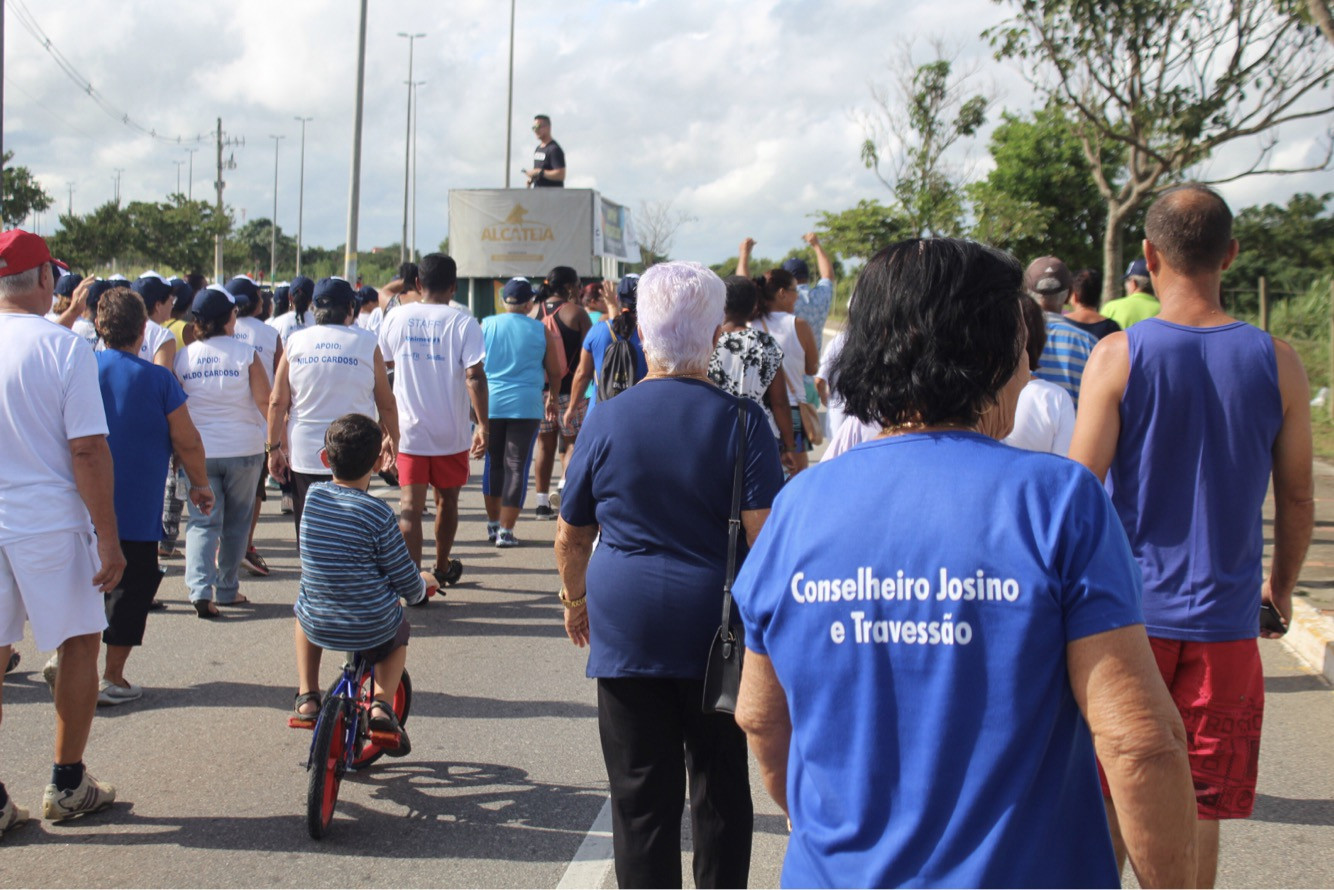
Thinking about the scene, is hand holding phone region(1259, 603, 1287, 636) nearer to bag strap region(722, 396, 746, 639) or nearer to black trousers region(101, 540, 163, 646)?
bag strap region(722, 396, 746, 639)

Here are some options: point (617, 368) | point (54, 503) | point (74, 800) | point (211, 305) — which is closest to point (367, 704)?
point (74, 800)

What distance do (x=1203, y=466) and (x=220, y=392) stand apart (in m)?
5.87

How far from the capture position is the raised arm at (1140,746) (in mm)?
1638

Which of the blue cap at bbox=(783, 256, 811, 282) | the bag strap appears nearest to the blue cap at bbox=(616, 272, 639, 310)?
the blue cap at bbox=(783, 256, 811, 282)

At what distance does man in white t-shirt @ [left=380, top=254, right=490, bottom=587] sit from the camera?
25.2ft

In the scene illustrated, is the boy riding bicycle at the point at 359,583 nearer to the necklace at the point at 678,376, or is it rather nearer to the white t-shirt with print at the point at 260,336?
the necklace at the point at 678,376

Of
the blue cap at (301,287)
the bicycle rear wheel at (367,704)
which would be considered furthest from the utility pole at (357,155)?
the bicycle rear wheel at (367,704)

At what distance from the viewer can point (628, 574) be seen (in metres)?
3.09

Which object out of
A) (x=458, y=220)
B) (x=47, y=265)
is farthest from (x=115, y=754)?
(x=458, y=220)

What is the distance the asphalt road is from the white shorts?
748 mm

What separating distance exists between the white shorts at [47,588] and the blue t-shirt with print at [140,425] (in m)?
1.22

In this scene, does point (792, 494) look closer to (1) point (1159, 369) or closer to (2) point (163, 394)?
(1) point (1159, 369)

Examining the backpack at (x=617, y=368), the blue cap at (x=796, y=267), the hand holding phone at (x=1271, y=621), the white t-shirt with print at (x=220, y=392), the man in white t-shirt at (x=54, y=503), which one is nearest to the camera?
the hand holding phone at (x=1271, y=621)

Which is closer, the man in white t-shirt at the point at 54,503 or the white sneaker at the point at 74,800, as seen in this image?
the man in white t-shirt at the point at 54,503
